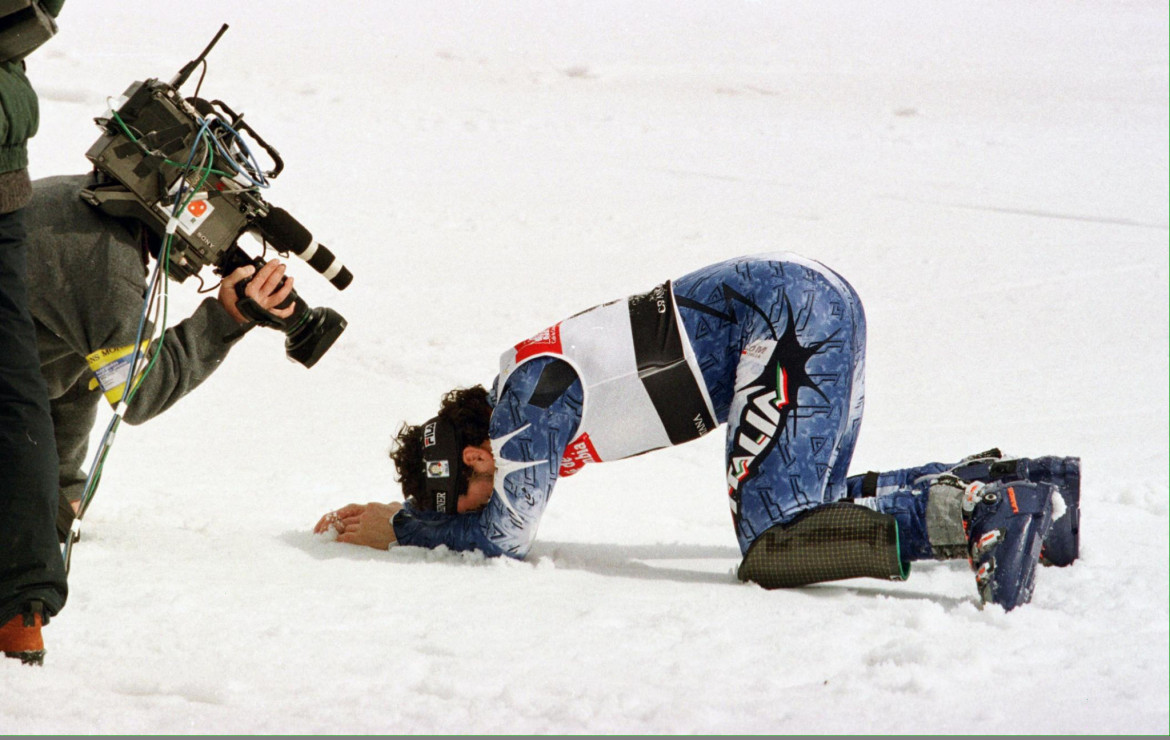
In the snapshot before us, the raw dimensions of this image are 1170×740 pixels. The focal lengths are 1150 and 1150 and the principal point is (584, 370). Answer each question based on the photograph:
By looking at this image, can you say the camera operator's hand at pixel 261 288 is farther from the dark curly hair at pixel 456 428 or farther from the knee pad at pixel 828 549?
the knee pad at pixel 828 549

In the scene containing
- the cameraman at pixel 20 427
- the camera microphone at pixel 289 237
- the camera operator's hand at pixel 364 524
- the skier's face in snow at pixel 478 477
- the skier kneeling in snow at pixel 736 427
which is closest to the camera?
the cameraman at pixel 20 427

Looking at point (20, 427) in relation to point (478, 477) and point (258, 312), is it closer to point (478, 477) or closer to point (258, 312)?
point (258, 312)

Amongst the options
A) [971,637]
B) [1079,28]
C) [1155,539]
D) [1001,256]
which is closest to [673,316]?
[971,637]

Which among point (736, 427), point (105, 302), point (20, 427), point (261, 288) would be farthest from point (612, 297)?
point (20, 427)

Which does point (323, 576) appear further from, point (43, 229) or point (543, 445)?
point (43, 229)

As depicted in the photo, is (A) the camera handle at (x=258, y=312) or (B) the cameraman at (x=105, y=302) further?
(A) the camera handle at (x=258, y=312)

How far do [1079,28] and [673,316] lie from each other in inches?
324

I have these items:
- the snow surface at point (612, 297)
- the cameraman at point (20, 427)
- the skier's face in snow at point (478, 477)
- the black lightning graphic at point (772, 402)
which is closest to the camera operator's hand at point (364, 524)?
the snow surface at point (612, 297)

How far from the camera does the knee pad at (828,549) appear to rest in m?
2.25

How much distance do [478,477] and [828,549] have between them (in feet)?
2.60

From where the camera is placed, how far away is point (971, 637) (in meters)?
1.94

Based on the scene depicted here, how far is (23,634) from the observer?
1.70 m

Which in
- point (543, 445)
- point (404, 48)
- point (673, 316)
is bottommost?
point (543, 445)

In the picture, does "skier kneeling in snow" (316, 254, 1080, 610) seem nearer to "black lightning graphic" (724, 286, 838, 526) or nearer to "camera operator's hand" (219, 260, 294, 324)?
"black lightning graphic" (724, 286, 838, 526)
